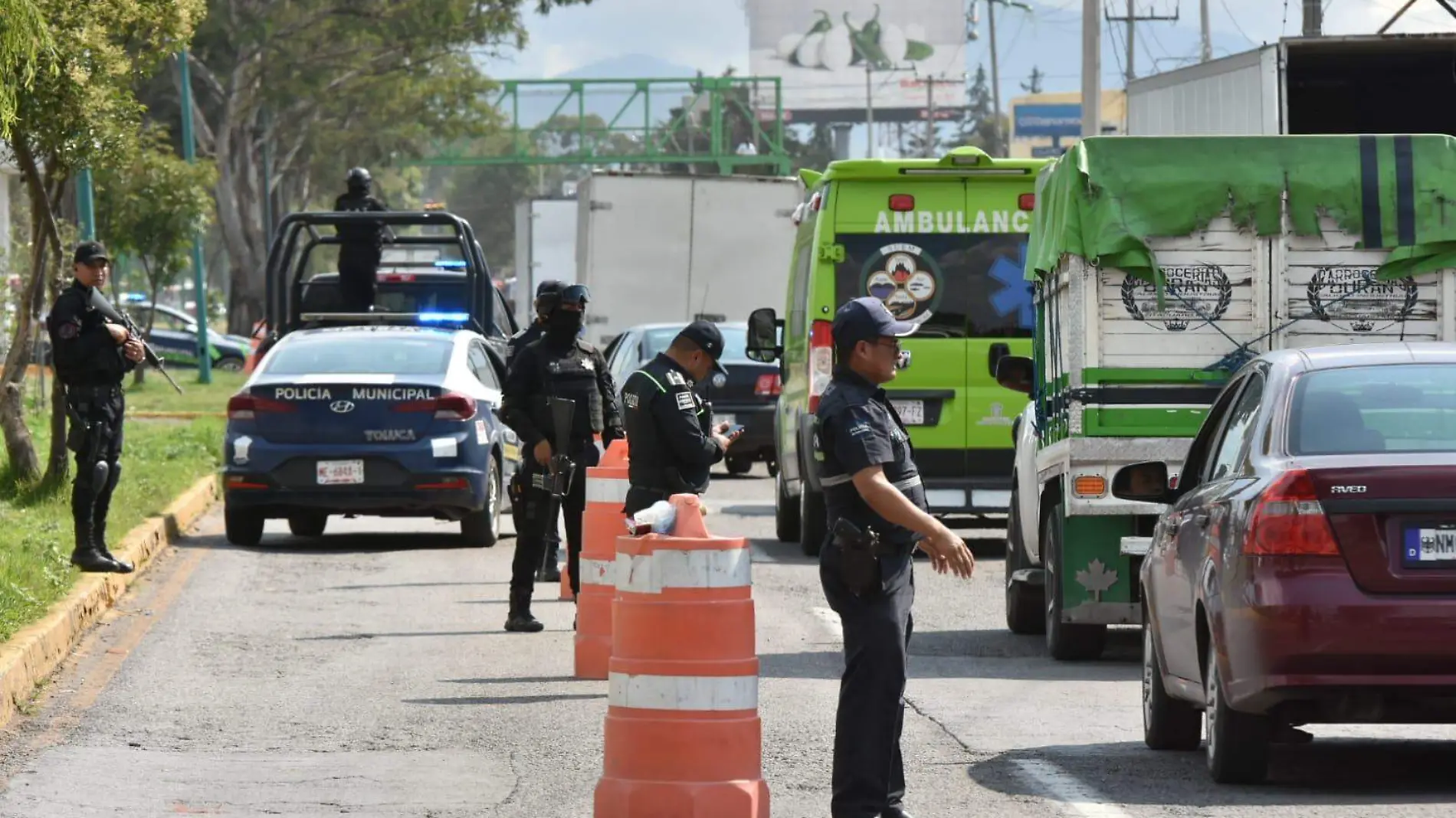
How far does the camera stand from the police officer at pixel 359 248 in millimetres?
23000

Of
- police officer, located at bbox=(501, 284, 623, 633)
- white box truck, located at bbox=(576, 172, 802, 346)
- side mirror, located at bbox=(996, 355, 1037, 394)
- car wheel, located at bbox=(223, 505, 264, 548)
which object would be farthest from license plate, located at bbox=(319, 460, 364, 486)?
white box truck, located at bbox=(576, 172, 802, 346)

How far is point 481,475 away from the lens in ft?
60.0

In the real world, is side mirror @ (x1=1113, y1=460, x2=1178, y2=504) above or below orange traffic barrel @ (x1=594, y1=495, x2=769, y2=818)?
above

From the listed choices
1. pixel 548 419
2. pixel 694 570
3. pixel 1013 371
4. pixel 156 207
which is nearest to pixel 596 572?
pixel 548 419

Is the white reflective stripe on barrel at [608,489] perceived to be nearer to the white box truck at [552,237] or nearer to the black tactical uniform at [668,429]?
the black tactical uniform at [668,429]

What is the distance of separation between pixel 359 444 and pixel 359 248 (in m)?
5.20

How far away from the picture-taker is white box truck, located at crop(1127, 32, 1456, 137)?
17656 millimetres

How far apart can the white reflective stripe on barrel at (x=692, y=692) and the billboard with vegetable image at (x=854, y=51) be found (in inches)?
4948

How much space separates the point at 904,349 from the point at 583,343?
12.4 feet

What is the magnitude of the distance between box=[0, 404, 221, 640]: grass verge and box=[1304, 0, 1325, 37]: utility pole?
14275mm

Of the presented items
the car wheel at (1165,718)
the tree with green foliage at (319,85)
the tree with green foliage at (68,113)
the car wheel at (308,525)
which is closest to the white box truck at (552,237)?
the tree with green foliage at (319,85)

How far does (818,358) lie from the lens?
1731cm

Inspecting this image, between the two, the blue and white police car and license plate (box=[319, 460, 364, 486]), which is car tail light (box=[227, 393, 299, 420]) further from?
license plate (box=[319, 460, 364, 486])

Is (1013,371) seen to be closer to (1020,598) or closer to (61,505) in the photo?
(1020,598)
